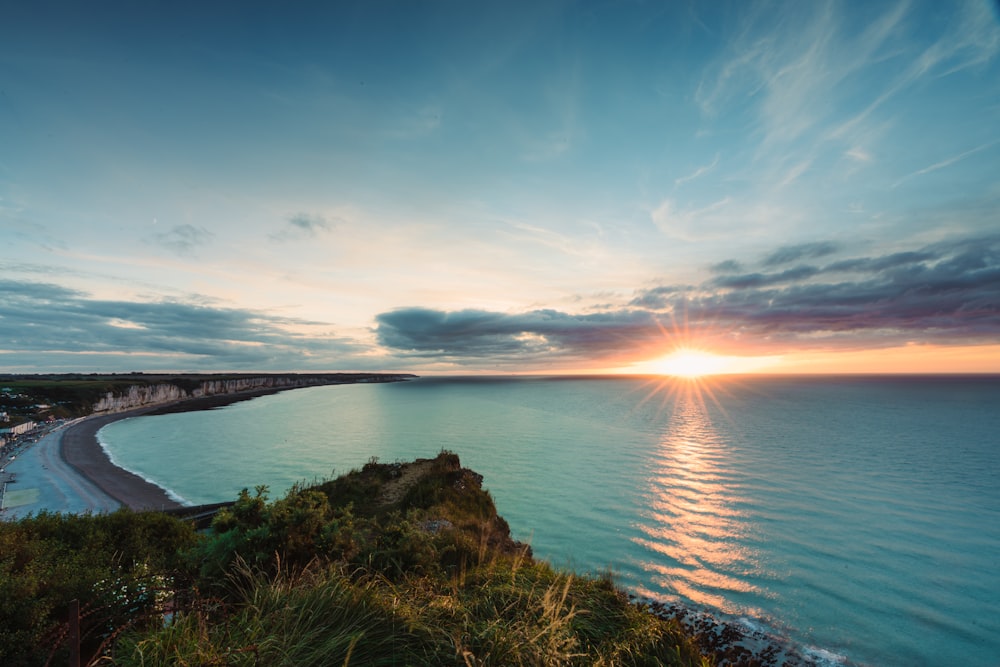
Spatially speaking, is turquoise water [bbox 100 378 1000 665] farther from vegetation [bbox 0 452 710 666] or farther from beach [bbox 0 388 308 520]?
vegetation [bbox 0 452 710 666]

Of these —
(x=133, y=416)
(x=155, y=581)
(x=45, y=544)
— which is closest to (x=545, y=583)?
(x=155, y=581)

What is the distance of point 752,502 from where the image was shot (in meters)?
32.1

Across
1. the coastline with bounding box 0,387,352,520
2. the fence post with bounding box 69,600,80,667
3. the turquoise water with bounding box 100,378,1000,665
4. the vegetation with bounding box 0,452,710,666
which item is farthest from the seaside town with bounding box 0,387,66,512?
the fence post with bounding box 69,600,80,667

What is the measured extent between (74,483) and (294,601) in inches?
1998

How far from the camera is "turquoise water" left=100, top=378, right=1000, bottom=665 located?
57.6 ft

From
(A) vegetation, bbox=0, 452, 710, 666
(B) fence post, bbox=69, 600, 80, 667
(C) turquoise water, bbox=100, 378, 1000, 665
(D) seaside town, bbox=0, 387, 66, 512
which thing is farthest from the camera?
(D) seaside town, bbox=0, 387, 66, 512

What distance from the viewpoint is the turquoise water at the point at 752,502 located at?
1756cm

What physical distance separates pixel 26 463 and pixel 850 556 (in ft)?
252

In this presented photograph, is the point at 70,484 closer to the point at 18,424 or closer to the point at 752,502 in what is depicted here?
the point at 18,424

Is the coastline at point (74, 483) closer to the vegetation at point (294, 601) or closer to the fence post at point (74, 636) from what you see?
the vegetation at point (294, 601)

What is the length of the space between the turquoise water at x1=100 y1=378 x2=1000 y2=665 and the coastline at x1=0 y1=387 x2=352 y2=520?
2.65 meters

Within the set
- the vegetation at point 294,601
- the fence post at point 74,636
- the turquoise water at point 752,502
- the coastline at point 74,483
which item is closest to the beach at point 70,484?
the coastline at point 74,483

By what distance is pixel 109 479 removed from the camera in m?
42.4

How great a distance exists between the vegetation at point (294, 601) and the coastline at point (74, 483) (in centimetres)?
1898
